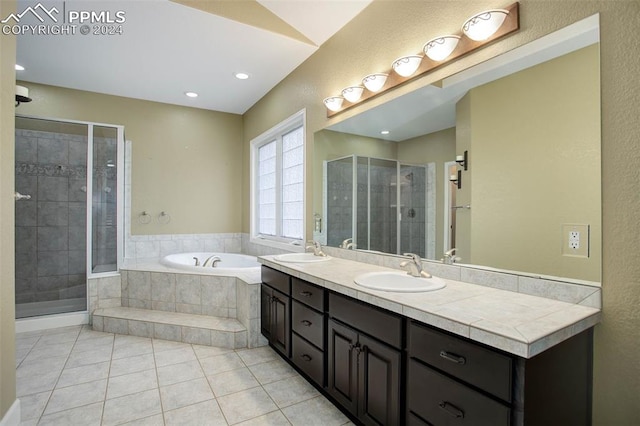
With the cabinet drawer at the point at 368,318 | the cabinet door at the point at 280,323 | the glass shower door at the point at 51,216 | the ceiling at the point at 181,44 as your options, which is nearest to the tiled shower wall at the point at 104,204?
the glass shower door at the point at 51,216

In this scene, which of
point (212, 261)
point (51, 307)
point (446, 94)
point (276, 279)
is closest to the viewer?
point (446, 94)

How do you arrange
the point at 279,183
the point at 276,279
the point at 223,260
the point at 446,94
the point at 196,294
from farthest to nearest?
the point at 223,260 < the point at 279,183 < the point at 196,294 < the point at 276,279 < the point at 446,94

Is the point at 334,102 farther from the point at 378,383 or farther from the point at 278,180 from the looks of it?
the point at 378,383

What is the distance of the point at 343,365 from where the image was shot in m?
1.80

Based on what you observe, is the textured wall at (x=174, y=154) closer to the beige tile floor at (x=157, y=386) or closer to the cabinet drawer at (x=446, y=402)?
the beige tile floor at (x=157, y=386)

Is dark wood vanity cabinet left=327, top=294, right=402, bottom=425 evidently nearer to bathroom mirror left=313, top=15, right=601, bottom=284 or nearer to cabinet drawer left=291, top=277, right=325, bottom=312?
cabinet drawer left=291, top=277, right=325, bottom=312

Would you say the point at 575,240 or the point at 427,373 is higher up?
the point at 575,240

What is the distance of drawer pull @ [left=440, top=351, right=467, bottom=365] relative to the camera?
1169 millimetres

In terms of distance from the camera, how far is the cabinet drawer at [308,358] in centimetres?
201

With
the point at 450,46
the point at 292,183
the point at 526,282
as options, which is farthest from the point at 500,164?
the point at 292,183

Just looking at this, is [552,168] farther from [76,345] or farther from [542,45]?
[76,345]

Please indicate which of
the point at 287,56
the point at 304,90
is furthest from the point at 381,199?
the point at 287,56

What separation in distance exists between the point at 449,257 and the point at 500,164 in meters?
0.57

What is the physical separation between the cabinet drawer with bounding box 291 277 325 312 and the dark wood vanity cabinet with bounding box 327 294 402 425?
0.11m
